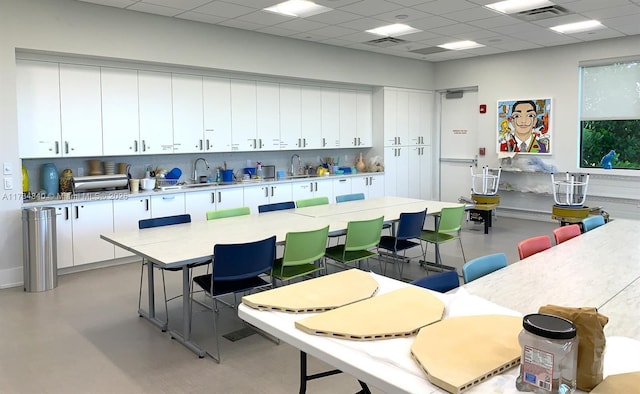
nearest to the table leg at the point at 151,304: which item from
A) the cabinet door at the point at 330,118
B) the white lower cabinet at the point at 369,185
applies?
Answer: the cabinet door at the point at 330,118

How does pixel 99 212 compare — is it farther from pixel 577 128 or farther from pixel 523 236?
pixel 577 128

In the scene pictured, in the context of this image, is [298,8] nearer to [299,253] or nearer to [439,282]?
[299,253]

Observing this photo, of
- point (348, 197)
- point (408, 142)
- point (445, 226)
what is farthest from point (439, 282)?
point (408, 142)

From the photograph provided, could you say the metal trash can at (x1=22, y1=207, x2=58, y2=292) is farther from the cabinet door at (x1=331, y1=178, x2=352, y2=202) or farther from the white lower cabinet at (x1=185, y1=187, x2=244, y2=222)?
the cabinet door at (x1=331, y1=178, x2=352, y2=202)

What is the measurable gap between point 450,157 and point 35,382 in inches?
362

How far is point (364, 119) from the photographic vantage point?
9820 mm

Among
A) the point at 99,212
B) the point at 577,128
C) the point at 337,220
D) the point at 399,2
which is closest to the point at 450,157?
the point at 577,128

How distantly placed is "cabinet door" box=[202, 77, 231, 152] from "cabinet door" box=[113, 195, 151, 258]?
135 centimetres

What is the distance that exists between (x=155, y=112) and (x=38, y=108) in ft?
4.67

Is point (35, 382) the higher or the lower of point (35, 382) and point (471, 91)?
the lower

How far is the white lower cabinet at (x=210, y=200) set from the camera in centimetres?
693

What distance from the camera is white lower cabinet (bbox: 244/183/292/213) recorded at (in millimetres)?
7602

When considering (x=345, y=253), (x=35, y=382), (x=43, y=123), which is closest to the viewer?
(x=35, y=382)

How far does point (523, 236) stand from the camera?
802 cm
